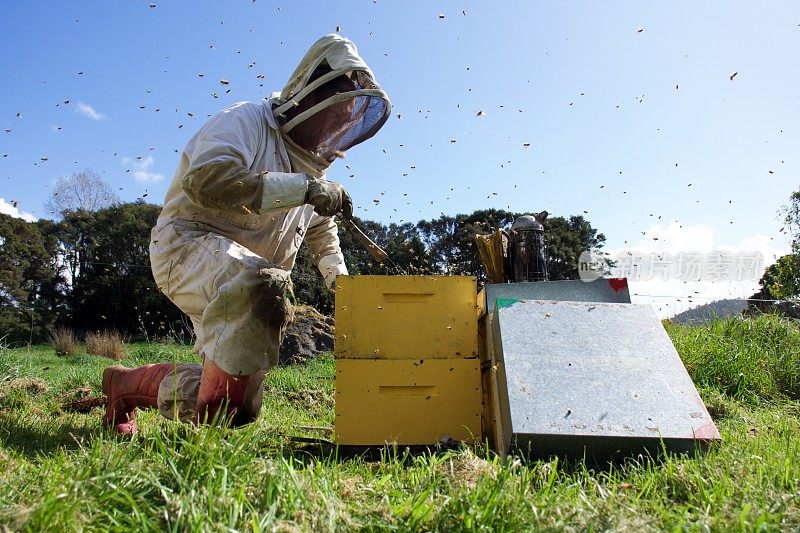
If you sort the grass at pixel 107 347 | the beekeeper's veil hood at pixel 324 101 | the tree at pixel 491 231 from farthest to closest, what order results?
the tree at pixel 491 231 < the grass at pixel 107 347 < the beekeeper's veil hood at pixel 324 101

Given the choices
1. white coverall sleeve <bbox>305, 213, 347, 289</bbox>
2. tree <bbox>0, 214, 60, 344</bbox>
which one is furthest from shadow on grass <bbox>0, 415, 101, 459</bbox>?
tree <bbox>0, 214, 60, 344</bbox>

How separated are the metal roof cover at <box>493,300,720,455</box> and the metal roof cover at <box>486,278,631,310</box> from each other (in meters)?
0.42

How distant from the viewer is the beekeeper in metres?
2.25

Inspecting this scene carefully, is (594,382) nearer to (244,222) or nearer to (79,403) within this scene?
(244,222)

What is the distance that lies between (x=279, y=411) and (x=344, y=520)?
3108mm

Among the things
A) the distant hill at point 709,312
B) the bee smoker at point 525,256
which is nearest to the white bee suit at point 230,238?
the bee smoker at point 525,256

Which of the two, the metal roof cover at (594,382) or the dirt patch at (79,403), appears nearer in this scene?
the metal roof cover at (594,382)

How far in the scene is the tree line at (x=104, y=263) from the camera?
20.7 meters

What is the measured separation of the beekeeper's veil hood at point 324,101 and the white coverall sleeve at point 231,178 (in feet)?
1.20

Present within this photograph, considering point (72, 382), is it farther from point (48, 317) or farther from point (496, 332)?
point (48, 317)

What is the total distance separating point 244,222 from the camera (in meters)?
2.93

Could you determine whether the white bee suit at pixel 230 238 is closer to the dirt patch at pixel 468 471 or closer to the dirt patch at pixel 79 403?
the dirt patch at pixel 468 471

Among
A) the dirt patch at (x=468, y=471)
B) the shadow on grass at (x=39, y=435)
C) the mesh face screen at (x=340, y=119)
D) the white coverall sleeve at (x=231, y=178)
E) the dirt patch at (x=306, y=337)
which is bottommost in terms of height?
the dirt patch at (x=306, y=337)

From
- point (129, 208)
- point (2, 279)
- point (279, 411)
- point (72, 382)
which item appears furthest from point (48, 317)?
point (279, 411)
